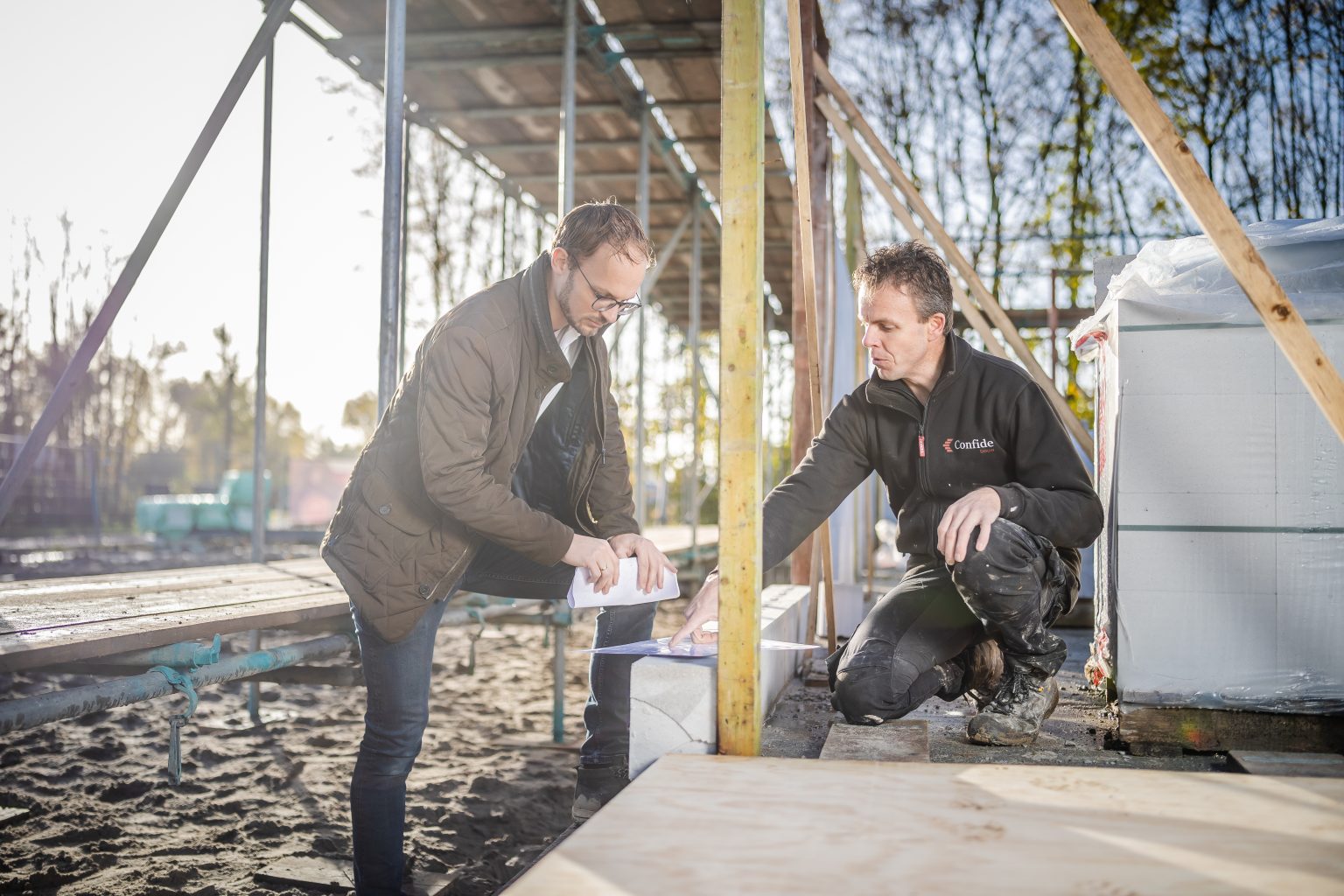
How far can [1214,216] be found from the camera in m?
1.85

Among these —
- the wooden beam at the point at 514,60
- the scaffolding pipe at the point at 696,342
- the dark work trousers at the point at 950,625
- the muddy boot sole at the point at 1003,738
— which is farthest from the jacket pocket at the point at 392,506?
the scaffolding pipe at the point at 696,342

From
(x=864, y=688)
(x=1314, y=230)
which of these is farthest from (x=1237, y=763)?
(x=1314, y=230)

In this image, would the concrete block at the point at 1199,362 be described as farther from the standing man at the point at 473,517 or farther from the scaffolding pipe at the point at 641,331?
the scaffolding pipe at the point at 641,331

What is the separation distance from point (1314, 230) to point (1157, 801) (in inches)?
65.3

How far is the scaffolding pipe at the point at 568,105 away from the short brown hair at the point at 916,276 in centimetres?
228

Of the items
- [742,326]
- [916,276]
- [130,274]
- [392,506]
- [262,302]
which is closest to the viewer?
[742,326]

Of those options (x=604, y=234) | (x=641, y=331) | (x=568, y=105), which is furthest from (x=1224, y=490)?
(x=641, y=331)

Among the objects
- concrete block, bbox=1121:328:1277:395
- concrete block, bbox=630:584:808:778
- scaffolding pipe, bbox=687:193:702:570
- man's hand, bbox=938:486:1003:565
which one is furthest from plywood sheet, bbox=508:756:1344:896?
scaffolding pipe, bbox=687:193:702:570

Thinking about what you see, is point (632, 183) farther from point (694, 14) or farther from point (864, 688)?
point (864, 688)

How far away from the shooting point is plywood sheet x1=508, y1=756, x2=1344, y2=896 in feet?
4.52

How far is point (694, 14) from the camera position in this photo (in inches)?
191

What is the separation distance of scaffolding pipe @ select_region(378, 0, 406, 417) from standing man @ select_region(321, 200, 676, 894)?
1101mm

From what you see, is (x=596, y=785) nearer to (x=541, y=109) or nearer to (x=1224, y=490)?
(x=1224, y=490)

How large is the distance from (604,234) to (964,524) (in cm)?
119
